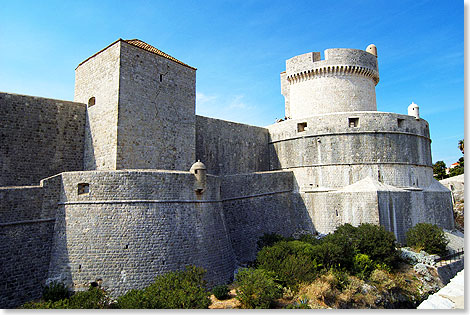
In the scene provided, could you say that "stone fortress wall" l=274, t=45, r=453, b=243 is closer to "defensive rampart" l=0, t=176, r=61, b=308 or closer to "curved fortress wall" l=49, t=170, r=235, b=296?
"curved fortress wall" l=49, t=170, r=235, b=296

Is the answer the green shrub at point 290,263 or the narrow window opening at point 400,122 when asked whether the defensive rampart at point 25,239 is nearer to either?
the green shrub at point 290,263

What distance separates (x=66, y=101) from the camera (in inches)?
563

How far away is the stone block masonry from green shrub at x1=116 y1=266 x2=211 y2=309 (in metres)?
6.55

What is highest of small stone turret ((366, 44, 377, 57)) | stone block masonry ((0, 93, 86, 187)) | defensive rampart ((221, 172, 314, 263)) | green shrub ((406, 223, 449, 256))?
small stone turret ((366, 44, 377, 57))

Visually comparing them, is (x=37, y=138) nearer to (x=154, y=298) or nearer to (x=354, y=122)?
(x=154, y=298)

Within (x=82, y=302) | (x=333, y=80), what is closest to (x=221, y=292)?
(x=82, y=302)

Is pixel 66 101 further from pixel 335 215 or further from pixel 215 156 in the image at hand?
pixel 335 215

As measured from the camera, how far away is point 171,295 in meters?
8.99

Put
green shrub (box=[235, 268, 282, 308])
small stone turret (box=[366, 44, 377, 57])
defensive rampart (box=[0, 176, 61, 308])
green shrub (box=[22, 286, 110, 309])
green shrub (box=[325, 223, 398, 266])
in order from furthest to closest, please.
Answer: small stone turret (box=[366, 44, 377, 57]), green shrub (box=[325, 223, 398, 266]), green shrub (box=[235, 268, 282, 308]), defensive rampart (box=[0, 176, 61, 308]), green shrub (box=[22, 286, 110, 309])

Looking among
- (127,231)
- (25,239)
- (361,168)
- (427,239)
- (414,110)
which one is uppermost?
(414,110)

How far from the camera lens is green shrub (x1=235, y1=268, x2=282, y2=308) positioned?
10051 mm

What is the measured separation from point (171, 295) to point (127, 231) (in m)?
2.83

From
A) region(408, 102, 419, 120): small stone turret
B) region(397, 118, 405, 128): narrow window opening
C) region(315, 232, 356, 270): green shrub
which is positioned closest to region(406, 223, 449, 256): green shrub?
region(315, 232, 356, 270): green shrub

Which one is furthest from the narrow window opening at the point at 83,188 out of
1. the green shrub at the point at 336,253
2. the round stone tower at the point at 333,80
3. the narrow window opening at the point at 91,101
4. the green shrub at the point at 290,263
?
the round stone tower at the point at 333,80
